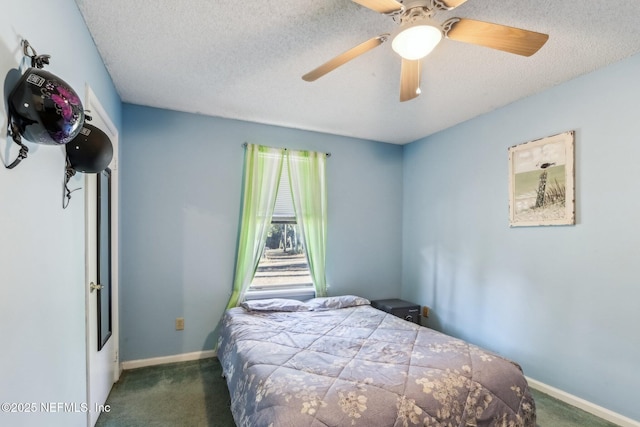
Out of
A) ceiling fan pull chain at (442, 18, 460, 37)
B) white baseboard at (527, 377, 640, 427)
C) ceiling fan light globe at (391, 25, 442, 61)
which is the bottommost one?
white baseboard at (527, 377, 640, 427)

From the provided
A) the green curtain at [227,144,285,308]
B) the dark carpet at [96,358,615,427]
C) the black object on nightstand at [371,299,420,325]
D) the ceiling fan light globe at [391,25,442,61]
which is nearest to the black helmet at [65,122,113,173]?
the ceiling fan light globe at [391,25,442,61]

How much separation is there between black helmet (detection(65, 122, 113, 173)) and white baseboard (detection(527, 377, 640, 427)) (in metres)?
3.46

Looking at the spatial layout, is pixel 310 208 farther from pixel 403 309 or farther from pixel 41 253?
pixel 41 253

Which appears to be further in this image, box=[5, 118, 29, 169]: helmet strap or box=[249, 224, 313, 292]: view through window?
box=[249, 224, 313, 292]: view through window

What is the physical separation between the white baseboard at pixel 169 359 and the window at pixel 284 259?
30.2 inches

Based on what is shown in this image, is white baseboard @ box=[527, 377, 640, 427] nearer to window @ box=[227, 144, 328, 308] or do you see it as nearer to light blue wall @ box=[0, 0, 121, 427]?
window @ box=[227, 144, 328, 308]

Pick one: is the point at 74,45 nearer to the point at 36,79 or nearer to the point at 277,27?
the point at 36,79

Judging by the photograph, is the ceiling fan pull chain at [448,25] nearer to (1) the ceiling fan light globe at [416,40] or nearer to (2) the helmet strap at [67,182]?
(1) the ceiling fan light globe at [416,40]

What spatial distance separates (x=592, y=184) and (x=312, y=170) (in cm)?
248

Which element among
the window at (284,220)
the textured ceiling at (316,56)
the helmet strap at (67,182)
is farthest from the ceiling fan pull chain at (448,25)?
the window at (284,220)

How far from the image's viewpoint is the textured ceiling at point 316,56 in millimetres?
1700

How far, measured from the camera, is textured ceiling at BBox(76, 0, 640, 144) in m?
1.70

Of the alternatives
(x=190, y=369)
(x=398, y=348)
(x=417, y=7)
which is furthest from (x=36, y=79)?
(x=190, y=369)

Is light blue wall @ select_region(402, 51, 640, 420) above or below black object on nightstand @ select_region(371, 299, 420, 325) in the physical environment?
above
